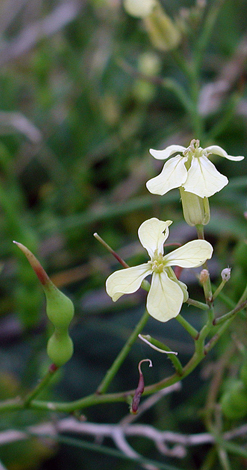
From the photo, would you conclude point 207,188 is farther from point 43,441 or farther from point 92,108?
point 92,108

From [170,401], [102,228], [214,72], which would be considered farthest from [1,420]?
[214,72]

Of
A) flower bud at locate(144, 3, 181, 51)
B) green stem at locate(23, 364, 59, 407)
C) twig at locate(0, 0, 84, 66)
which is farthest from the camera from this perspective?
twig at locate(0, 0, 84, 66)

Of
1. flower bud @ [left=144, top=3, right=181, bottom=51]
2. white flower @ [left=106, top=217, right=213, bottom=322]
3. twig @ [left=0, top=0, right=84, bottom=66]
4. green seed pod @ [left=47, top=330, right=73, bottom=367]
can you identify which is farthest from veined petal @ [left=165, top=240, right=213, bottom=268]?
twig @ [left=0, top=0, right=84, bottom=66]

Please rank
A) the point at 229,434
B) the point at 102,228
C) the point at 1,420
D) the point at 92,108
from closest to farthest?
the point at 229,434 → the point at 1,420 → the point at 102,228 → the point at 92,108

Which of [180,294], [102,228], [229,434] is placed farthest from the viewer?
[102,228]

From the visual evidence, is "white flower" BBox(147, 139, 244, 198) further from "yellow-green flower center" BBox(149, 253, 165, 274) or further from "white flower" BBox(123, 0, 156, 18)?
"white flower" BBox(123, 0, 156, 18)
